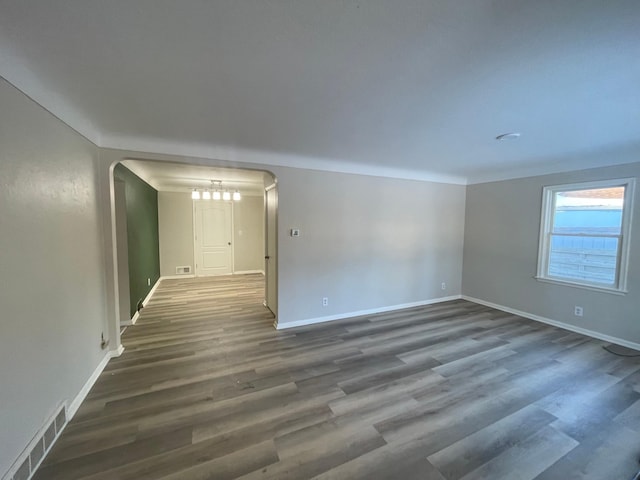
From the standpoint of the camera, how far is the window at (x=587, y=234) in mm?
3238

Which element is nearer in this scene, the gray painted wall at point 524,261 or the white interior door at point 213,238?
the gray painted wall at point 524,261

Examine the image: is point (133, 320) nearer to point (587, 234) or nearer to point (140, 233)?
point (140, 233)

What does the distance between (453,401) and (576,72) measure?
8.42ft

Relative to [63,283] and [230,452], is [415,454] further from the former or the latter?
[63,283]

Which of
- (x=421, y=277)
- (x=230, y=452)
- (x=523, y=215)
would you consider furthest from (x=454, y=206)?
(x=230, y=452)

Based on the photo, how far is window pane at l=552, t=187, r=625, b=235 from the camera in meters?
3.30

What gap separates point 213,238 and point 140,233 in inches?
99.9

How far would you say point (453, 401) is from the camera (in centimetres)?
216

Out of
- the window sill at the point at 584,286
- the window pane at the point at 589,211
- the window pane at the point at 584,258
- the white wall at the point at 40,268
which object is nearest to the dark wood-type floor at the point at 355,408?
the white wall at the point at 40,268

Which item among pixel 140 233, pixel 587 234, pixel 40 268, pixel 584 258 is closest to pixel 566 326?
pixel 584 258

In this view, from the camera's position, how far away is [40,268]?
1626 millimetres

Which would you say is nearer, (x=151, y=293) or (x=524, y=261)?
(x=524, y=261)

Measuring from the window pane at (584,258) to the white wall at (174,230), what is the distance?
25.9 ft

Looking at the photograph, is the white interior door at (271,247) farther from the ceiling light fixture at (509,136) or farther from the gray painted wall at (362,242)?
the ceiling light fixture at (509,136)
